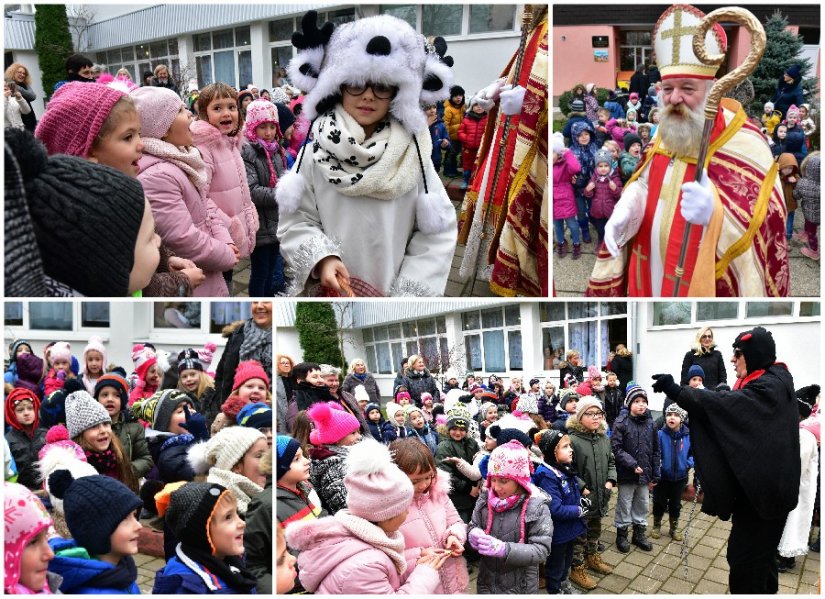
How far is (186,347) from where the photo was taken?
3104 mm

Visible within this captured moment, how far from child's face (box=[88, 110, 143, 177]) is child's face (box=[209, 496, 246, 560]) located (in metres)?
1.21

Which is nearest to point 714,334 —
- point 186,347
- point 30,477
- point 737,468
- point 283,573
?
point 737,468

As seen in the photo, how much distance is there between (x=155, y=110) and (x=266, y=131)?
7.20ft

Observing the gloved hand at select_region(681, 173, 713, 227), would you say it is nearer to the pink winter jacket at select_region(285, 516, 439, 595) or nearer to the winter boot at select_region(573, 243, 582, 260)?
the pink winter jacket at select_region(285, 516, 439, 595)

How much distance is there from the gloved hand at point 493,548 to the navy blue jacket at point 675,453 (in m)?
1.79

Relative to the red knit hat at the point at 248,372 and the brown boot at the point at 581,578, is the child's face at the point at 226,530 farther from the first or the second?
the brown boot at the point at 581,578

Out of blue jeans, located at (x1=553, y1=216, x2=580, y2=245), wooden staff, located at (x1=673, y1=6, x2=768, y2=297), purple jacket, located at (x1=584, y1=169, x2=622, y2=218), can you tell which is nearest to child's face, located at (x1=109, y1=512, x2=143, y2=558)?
wooden staff, located at (x1=673, y1=6, x2=768, y2=297)

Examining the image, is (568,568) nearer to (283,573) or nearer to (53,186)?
(283,573)

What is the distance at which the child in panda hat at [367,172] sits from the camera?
2555mm

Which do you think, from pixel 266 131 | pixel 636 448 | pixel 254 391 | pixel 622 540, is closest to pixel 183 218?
pixel 254 391

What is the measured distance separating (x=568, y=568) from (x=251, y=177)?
10.2 feet

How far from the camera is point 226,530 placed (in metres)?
2.29

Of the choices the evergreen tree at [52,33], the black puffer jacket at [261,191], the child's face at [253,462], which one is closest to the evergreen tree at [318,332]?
the child's face at [253,462]

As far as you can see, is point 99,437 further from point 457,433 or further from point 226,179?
point 457,433
